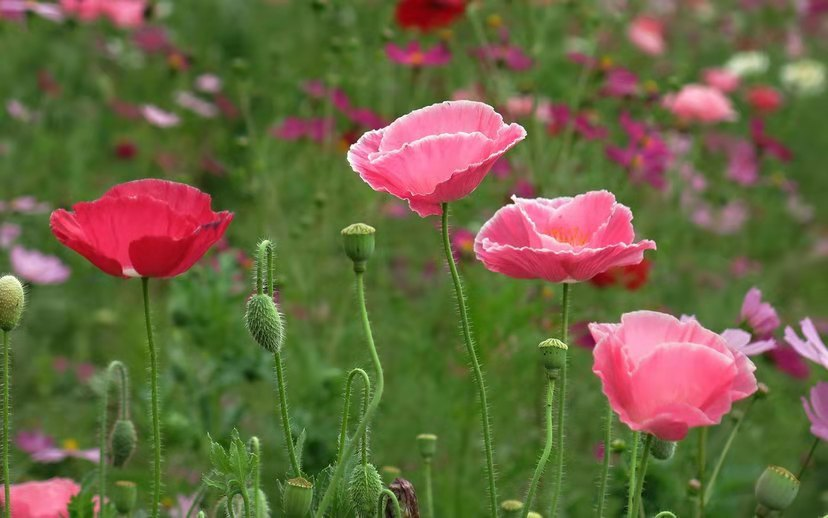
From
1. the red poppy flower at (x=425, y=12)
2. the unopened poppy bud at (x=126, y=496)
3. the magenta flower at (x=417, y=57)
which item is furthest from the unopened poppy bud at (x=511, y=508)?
the red poppy flower at (x=425, y=12)

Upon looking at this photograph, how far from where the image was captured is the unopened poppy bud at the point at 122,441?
1356 mm

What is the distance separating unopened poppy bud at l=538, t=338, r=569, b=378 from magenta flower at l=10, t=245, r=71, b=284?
7.16 feet

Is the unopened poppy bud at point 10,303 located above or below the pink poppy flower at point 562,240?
below

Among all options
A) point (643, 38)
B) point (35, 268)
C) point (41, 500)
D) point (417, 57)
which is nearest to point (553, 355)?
point (41, 500)

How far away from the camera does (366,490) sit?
108 cm

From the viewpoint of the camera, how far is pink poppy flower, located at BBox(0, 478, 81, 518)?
130cm

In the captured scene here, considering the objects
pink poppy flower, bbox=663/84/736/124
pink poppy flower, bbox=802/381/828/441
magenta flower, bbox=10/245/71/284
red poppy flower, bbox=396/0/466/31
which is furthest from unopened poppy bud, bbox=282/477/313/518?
pink poppy flower, bbox=663/84/736/124

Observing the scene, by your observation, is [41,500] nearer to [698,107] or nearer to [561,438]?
[561,438]

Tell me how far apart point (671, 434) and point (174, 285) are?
5.31 feet

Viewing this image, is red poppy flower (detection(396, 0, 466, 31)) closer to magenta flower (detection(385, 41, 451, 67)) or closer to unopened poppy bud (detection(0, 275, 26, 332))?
magenta flower (detection(385, 41, 451, 67))

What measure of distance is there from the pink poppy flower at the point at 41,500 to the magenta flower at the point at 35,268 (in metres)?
1.70

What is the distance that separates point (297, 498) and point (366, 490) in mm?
95

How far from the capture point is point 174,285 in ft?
7.96

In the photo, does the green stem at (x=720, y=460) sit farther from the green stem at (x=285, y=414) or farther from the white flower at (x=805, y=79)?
the white flower at (x=805, y=79)
